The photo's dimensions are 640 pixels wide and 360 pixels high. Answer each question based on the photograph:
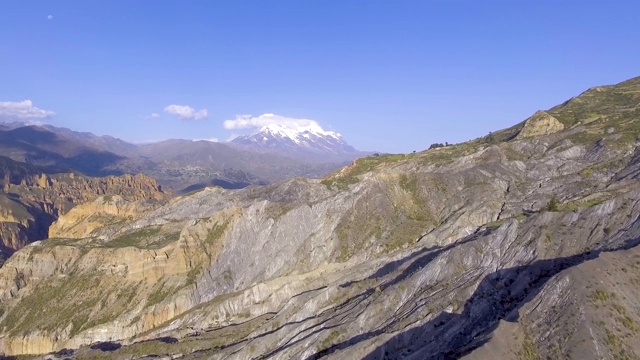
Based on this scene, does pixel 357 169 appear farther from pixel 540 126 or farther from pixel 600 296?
pixel 600 296

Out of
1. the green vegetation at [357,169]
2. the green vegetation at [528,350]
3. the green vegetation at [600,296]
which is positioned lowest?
the green vegetation at [528,350]

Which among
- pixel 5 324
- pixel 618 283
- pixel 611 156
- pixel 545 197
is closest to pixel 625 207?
pixel 618 283

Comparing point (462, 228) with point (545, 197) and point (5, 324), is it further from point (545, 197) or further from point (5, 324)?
point (5, 324)

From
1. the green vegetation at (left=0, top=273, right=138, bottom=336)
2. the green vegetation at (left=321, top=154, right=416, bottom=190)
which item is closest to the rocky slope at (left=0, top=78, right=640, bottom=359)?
the green vegetation at (left=0, top=273, right=138, bottom=336)

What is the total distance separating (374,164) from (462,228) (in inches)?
Answer: 1553

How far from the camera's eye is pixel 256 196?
88.0 metres

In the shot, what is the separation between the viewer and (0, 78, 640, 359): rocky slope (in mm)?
34613

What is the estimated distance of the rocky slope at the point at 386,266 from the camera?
114 feet

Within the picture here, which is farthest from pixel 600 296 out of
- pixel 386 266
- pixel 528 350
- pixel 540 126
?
pixel 540 126

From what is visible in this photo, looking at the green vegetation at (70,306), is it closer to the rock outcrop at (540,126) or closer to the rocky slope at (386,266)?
the rocky slope at (386,266)

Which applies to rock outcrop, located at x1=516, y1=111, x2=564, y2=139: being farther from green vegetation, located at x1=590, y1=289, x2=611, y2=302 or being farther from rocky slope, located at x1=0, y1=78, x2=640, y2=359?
green vegetation, located at x1=590, y1=289, x2=611, y2=302

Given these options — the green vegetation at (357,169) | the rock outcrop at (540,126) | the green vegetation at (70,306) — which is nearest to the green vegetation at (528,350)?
the green vegetation at (357,169)

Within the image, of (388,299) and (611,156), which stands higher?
(611,156)

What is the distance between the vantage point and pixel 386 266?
204 feet
